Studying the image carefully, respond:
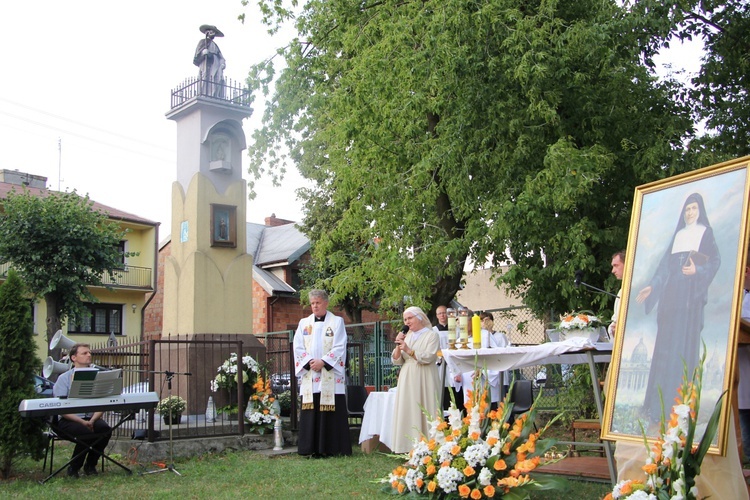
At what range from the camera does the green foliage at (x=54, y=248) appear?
22016mm

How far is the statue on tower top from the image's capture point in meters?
13.6

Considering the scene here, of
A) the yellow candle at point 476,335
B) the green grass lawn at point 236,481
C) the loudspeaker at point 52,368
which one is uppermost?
the yellow candle at point 476,335

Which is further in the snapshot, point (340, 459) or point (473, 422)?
point (340, 459)

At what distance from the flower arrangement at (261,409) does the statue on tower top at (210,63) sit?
5.72m

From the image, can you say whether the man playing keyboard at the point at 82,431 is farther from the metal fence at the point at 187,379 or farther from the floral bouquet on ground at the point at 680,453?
the floral bouquet on ground at the point at 680,453

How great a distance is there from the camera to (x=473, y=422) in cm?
552

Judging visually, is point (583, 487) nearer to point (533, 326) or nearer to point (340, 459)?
point (340, 459)

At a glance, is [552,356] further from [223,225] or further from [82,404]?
[223,225]

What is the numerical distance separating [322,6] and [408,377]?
9173 millimetres

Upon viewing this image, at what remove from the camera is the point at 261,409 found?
34.1 ft

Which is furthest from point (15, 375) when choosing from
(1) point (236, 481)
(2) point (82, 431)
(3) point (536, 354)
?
(3) point (536, 354)

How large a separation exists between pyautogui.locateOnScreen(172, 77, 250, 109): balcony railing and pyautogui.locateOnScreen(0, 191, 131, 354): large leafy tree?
10.6 m

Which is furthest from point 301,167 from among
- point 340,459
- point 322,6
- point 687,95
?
point 340,459

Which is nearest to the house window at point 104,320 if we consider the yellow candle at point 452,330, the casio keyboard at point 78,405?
the casio keyboard at point 78,405
